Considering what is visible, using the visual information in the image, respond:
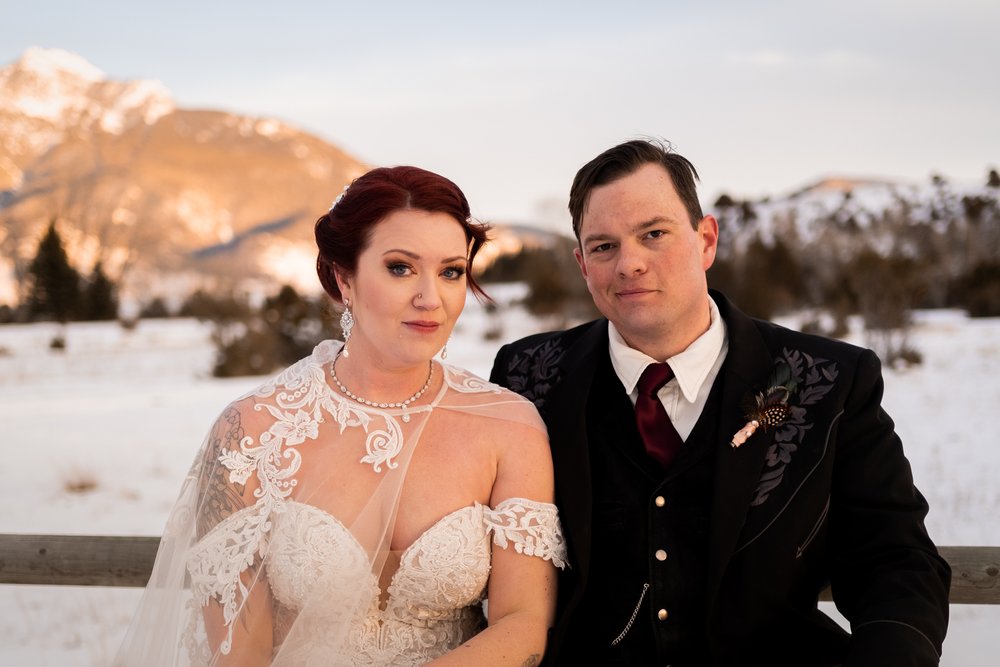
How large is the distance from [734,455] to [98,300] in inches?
1527

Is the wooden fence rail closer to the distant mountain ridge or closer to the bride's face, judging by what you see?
the bride's face

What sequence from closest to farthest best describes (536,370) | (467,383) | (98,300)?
(467,383) < (536,370) < (98,300)

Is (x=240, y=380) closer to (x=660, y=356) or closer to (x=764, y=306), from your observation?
(x=764, y=306)

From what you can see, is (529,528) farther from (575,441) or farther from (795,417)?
(795,417)

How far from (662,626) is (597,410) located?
0.69m

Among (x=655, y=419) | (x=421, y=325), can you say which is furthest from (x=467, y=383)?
(x=655, y=419)

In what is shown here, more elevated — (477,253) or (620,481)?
(477,253)

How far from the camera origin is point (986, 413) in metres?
9.16

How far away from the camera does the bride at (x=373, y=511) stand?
2.49 metres

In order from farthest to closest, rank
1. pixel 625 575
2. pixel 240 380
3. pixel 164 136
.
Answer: pixel 164 136, pixel 240 380, pixel 625 575

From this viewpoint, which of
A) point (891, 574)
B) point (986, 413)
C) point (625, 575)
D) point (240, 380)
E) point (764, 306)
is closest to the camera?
point (891, 574)

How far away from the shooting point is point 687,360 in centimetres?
273

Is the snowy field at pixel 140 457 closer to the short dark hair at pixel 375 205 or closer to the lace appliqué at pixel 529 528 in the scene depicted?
the lace appliqué at pixel 529 528

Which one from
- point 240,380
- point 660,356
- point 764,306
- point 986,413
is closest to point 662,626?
point 660,356
